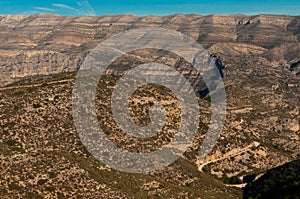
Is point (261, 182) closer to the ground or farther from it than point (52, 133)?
closer to the ground

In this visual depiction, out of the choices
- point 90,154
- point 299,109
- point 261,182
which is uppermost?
point 90,154

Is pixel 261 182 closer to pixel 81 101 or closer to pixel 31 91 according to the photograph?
pixel 81 101

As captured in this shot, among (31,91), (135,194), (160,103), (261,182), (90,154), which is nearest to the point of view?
(135,194)

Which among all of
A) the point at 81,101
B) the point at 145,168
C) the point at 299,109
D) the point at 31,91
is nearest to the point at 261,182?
the point at 145,168

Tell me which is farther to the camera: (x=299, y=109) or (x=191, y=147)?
(x=299, y=109)

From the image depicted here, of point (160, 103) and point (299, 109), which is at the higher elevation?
point (160, 103)

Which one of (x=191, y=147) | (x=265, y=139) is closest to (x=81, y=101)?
(x=191, y=147)

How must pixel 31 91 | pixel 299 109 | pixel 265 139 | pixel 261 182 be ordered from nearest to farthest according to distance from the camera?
pixel 261 182 → pixel 31 91 → pixel 265 139 → pixel 299 109

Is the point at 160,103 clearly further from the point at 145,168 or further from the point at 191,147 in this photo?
the point at 145,168

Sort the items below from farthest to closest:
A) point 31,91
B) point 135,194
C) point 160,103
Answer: point 160,103 < point 31,91 < point 135,194
